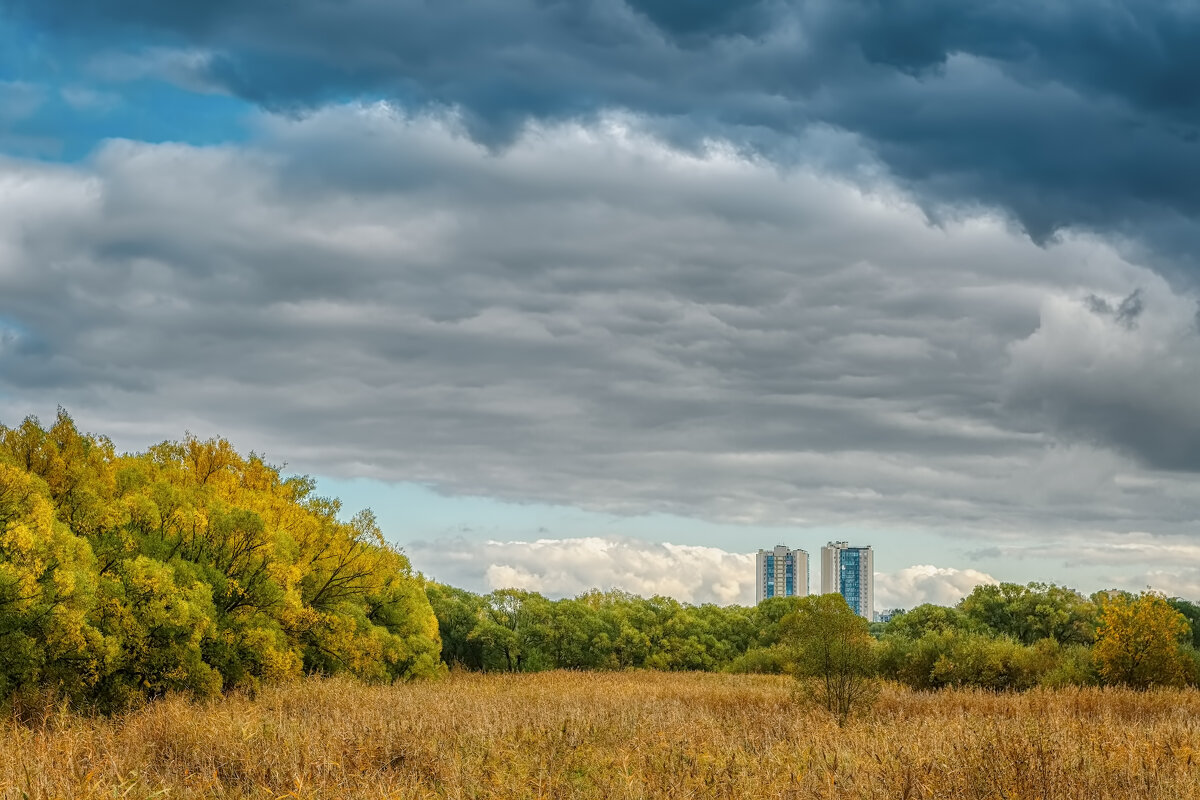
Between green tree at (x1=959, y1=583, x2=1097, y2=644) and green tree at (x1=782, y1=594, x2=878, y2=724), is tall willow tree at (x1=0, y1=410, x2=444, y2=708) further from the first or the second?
green tree at (x1=959, y1=583, x2=1097, y2=644)

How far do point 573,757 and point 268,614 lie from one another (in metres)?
23.0

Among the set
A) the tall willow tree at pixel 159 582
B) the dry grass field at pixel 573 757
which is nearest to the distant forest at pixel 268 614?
the tall willow tree at pixel 159 582

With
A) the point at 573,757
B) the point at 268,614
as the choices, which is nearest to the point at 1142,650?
the point at 573,757

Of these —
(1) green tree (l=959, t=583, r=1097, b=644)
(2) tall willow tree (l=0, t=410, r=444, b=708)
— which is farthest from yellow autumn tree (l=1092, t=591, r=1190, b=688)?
(2) tall willow tree (l=0, t=410, r=444, b=708)

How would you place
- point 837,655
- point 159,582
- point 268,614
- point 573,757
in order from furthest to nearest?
point 268,614 → point 159,582 → point 837,655 → point 573,757

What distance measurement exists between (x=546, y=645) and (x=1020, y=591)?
3369 centimetres

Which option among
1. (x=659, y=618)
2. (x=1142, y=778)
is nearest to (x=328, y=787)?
(x=1142, y=778)

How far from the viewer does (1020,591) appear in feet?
210

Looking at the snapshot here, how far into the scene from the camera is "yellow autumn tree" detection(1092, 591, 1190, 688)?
42.3 meters

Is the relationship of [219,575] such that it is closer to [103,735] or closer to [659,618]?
[103,735]

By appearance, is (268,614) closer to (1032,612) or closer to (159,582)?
(159,582)

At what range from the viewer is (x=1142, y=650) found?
42.5 meters

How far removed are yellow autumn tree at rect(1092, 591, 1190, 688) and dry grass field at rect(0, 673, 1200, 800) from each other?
18872 mm

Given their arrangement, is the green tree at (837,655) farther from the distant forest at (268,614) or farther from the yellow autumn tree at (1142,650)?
the yellow autumn tree at (1142,650)
